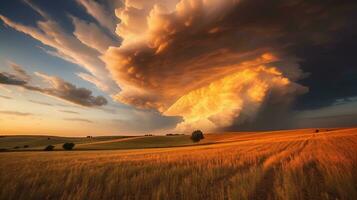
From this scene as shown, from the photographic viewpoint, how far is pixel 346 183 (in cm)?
708

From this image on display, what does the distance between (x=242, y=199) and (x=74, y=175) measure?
7.46 m

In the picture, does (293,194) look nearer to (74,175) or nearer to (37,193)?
(37,193)

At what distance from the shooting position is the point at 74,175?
34.1 ft

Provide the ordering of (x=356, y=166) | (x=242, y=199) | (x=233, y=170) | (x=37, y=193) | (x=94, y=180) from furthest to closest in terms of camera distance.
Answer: (x=233, y=170) < (x=356, y=166) < (x=94, y=180) < (x=37, y=193) < (x=242, y=199)

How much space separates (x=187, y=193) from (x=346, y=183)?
4.69 metres

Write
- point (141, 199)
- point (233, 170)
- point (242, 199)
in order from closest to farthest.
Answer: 1. point (242, 199)
2. point (141, 199)
3. point (233, 170)

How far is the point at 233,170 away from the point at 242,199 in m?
5.17

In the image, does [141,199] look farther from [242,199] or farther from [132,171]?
[132,171]

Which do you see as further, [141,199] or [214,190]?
[214,190]

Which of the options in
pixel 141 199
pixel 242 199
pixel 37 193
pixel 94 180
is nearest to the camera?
pixel 242 199

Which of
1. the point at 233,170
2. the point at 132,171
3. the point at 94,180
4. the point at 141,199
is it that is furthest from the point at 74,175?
the point at 233,170

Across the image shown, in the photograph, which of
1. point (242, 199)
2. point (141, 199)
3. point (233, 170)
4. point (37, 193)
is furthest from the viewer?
point (233, 170)

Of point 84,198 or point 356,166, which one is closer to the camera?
point 84,198

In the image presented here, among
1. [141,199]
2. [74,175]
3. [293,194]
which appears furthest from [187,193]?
[74,175]
